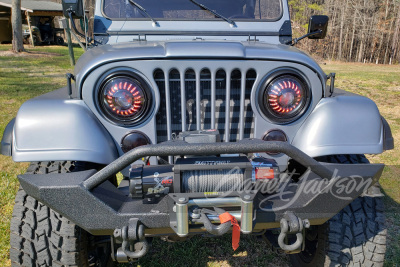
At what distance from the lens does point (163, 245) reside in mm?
2863

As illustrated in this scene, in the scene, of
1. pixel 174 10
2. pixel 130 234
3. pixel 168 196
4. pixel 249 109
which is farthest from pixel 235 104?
pixel 174 10

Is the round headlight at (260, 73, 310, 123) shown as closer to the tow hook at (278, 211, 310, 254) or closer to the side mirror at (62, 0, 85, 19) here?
the tow hook at (278, 211, 310, 254)

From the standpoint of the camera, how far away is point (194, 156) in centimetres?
172

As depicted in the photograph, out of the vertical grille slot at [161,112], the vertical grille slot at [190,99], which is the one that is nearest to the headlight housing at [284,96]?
the vertical grille slot at [190,99]

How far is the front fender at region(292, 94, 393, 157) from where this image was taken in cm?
187

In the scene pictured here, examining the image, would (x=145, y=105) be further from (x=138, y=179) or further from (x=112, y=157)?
(x=138, y=179)

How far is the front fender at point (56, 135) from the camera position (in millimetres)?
1753

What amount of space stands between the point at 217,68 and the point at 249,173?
62cm

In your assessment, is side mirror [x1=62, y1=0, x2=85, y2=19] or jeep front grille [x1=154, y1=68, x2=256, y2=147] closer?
jeep front grille [x1=154, y1=68, x2=256, y2=147]

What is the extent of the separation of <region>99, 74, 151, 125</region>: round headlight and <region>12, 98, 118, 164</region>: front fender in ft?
0.40

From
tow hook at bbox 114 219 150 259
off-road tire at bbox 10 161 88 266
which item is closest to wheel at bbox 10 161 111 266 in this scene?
off-road tire at bbox 10 161 88 266

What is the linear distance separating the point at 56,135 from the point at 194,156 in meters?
0.69

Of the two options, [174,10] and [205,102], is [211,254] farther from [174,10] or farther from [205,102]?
[174,10]

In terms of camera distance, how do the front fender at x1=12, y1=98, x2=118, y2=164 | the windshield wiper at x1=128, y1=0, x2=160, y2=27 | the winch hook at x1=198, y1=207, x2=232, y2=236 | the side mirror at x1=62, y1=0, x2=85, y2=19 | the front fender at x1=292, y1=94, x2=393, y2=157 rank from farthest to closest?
1. the windshield wiper at x1=128, y1=0, x2=160, y2=27
2. the side mirror at x1=62, y1=0, x2=85, y2=19
3. the front fender at x1=292, y1=94, x2=393, y2=157
4. the front fender at x1=12, y1=98, x2=118, y2=164
5. the winch hook at x1=198, y1=207, x2=232, y2=236
